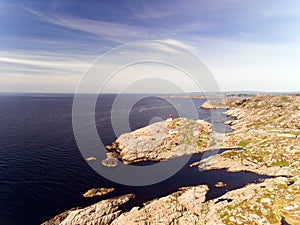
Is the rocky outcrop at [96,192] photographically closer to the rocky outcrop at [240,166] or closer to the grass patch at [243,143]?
the rocky outcrop at [240,166]

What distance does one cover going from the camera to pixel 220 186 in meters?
52.3

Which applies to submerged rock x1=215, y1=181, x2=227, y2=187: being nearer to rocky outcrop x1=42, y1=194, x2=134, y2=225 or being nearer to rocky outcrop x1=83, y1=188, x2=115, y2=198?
rocky outcrop x1=42, y1=194, x2=134, y2=225

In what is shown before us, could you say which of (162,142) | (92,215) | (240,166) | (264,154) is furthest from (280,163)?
(92,215)

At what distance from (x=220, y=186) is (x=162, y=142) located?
3289cm

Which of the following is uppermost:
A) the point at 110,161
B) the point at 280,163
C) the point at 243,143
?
the point at 110,161

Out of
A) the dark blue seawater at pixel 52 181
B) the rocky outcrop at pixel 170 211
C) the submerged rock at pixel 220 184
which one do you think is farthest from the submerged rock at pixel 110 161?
the submerged rock at pixel 220 184

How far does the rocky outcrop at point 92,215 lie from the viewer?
124 feet

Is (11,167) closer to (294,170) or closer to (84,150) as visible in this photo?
(84,150)

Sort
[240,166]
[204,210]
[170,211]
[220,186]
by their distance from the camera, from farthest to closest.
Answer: [240,166] → [220,186] → [204,210] → [170,211]

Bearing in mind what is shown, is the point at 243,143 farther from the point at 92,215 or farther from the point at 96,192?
the point at 92,215

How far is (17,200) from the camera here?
4519 centimetres

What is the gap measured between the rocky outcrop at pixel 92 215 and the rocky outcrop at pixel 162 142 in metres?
25.9

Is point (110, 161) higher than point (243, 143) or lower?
higher

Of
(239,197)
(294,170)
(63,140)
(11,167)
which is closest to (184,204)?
(239,197)
